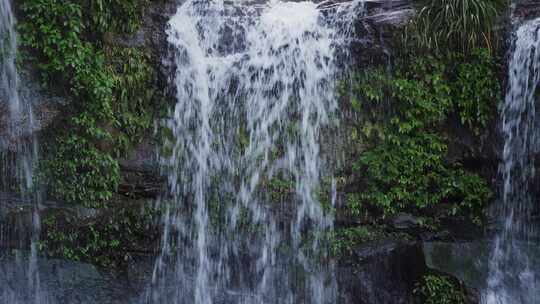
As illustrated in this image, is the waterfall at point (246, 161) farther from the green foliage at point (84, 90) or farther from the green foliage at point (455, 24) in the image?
the green foliage at point (455, 24)

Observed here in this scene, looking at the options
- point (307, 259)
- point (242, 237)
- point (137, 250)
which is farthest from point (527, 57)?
point (137, 250)

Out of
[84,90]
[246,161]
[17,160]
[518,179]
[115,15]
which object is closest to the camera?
[17,160]

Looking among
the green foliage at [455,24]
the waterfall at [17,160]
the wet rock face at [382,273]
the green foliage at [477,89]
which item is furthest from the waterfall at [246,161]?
the green foliage at [477,89]

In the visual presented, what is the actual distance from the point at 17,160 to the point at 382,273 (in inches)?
199

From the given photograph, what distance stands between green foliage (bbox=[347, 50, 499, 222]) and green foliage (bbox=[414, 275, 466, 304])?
0.95 m

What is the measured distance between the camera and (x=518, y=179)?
7.58 meters

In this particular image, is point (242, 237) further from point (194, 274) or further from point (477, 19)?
point (477, 19)

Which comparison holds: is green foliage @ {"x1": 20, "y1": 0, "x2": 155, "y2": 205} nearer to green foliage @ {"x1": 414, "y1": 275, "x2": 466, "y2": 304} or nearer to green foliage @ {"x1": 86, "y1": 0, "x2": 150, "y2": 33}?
green foliage @ {"x1": 86, "y1": 0, "x2": 150, "y2": 33}

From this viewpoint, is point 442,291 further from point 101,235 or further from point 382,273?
point 101,235

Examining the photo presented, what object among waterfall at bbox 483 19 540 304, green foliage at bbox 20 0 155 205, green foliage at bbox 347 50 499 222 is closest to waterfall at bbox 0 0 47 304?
green foliage at bbox 20 0 155 205

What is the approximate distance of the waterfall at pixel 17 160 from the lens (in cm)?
725

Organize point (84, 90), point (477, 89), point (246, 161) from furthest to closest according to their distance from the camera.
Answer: point (246, 161)
point (477, 89)
point (84, 90)

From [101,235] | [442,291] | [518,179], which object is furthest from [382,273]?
[101,235]

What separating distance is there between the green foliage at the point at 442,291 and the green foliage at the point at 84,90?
4402mm
